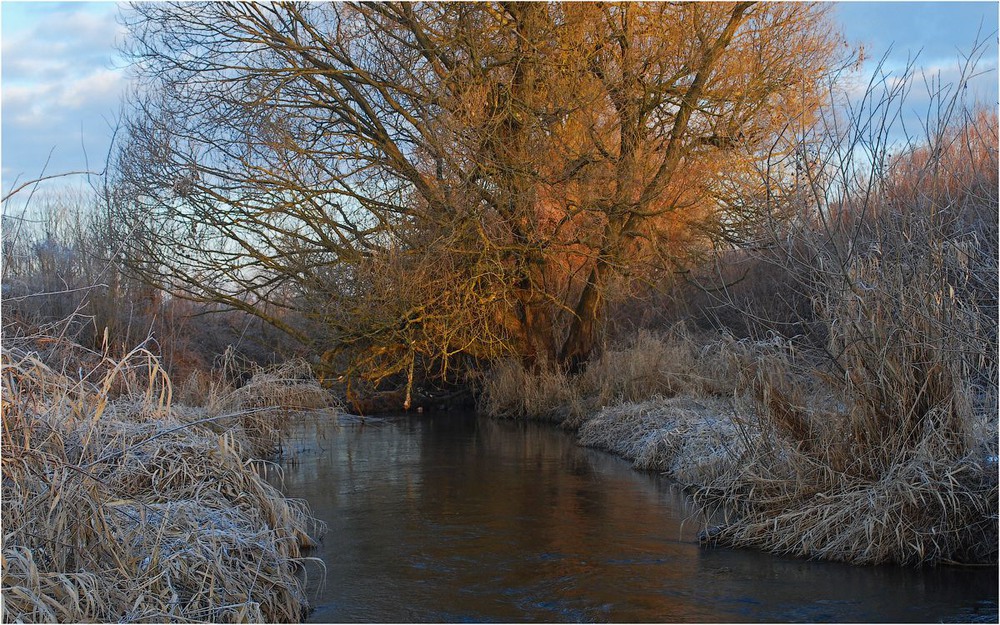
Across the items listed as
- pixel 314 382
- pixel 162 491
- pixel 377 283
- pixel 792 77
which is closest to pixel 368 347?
pixel 377 283

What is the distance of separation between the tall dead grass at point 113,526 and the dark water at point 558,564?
72 centimetres

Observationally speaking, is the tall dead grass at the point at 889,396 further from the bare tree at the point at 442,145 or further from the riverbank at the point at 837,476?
the bare tree at the point at 442,145

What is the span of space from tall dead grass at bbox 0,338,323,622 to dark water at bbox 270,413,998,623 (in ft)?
2.37

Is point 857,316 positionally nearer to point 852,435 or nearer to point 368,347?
point 852,435

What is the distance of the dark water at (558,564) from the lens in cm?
508

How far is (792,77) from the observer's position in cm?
1430

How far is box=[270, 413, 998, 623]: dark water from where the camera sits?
5.08 m

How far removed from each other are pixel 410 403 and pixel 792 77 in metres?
9.08

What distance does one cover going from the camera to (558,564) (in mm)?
6109

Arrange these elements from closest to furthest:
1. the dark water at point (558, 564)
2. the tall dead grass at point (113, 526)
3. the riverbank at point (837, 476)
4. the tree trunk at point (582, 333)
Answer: the tall dead grass at point (113, 526) < the dark water at point (558, 564) < the riverbank at point (837, 476) < the tree trunk at point (582, 333)

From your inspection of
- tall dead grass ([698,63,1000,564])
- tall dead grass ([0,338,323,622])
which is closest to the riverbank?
tall dead grass ([698,63,1000,564])

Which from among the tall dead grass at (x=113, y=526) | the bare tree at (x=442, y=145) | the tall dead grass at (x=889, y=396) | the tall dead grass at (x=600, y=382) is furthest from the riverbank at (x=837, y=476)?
the bare tree at (x=442, y=145)

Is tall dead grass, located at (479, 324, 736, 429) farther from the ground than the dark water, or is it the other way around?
tall dead grass, located at (479, 324, 736, 429)

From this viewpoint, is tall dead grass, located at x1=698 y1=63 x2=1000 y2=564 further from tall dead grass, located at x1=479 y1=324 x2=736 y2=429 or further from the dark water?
tall dead grass, located at x1=479 y1=324 x2=736 y2=429
